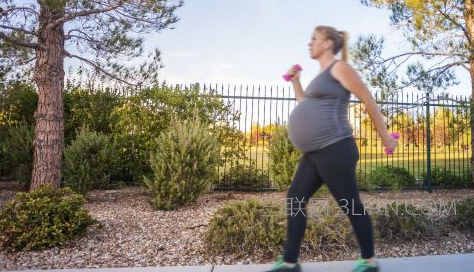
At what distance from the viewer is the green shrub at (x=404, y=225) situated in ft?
14.6

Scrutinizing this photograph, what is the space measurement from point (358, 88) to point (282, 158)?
236 inches

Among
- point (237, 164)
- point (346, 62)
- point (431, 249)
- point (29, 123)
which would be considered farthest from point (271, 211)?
point (29, 123)

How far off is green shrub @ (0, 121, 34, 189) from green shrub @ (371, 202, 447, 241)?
22.2ft

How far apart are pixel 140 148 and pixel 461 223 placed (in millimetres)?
6089

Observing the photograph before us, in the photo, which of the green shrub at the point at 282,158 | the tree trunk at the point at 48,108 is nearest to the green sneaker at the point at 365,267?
the green shrub at the point at 282,158

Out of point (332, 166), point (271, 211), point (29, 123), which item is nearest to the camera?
point (332, 166)

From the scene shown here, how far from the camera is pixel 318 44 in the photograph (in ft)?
7.78

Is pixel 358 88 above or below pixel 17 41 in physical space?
below

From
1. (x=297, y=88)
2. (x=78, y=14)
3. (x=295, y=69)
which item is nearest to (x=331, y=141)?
(x=297, y=88)

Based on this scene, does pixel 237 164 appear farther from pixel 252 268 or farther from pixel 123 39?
pixel 252 268

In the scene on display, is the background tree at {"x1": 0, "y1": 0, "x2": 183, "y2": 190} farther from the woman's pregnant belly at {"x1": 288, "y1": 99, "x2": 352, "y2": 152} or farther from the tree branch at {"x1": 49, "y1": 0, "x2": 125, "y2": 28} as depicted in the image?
the woman's pregnant belly at {"x1": 288, "y1": 99, "x2": 352, "y2": 152}

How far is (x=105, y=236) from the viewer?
4.61 metres

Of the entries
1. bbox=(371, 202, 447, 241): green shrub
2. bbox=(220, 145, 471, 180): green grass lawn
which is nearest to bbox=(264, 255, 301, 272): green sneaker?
bbox=(371, 202, 447, 241): green shrub

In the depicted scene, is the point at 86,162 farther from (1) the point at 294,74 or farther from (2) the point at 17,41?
(1) the point at 294,74
